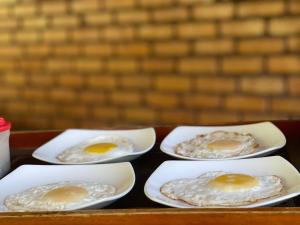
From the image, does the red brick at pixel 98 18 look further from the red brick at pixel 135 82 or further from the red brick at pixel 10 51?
the red brick at pixel 10 51

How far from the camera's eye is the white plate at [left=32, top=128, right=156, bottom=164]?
1.12 metres

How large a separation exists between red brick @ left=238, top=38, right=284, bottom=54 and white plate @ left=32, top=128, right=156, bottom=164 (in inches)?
37.5

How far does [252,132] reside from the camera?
1240 millimetres

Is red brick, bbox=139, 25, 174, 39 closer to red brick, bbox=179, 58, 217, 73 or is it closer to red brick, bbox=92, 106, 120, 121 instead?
red brick, bbox=179, 58, 217, 73

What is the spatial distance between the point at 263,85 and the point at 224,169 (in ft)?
3.75

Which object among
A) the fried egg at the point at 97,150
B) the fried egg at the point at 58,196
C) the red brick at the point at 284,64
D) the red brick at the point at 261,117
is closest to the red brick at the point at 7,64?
the red brick at the point at 261,117

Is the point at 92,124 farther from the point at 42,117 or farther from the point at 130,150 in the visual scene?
the point at 130,150

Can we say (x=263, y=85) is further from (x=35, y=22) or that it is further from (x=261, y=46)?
(x=35, y=22)

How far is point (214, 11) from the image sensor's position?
213cm

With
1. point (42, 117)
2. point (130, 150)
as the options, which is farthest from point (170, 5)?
point (130, 150)

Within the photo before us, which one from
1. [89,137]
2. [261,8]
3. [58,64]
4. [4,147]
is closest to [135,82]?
[58,64]

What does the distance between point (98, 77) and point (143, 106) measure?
314 millimetres

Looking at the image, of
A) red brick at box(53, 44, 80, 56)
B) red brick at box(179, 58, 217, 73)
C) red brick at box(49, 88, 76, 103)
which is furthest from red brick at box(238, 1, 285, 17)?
A: red brick at box(49, 88, 76, 103)

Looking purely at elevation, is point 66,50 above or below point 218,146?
above
